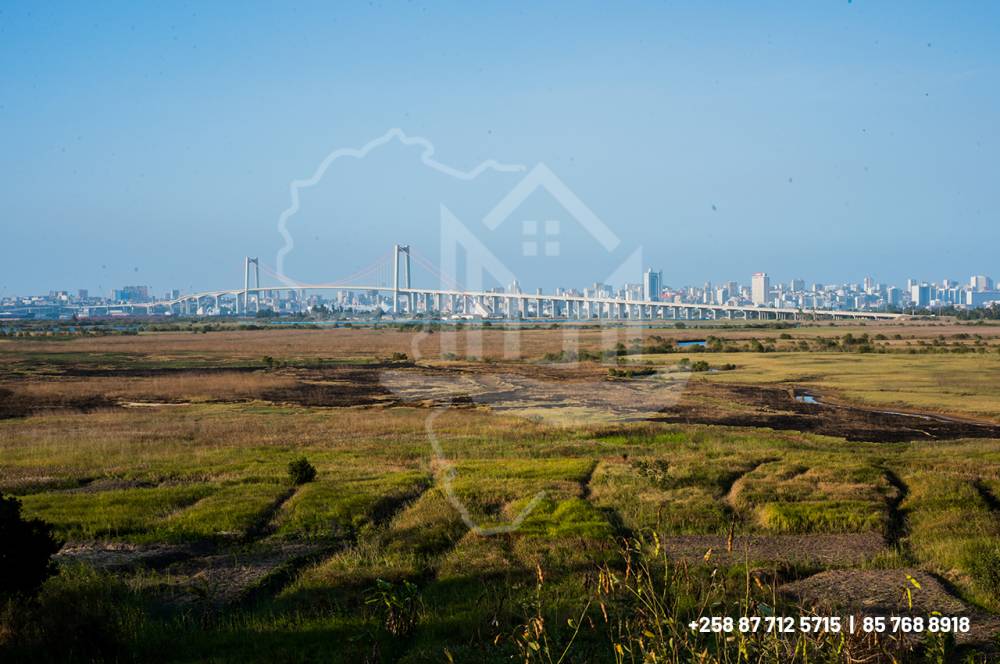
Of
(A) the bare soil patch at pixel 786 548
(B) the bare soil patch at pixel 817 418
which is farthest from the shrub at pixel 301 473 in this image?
(B) the bare soil patch at pixel 817 418

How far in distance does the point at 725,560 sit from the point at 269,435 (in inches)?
566

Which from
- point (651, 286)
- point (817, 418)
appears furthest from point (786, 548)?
point (651, 286)

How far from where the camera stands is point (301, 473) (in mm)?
14711

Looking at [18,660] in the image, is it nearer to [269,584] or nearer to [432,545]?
[269,584]

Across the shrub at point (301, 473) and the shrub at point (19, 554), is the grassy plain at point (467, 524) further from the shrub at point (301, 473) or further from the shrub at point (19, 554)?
the shrub at point (19, 554)

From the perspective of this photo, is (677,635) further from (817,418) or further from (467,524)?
(817,418)

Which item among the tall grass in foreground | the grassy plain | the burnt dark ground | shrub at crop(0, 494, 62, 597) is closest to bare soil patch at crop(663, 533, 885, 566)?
the grassy plain

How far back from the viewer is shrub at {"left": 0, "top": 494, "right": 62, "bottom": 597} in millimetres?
6836

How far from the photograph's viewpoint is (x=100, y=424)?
75.8 ft

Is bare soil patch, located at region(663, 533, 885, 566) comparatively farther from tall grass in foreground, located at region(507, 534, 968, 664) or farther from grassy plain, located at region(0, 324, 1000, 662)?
tall grass in foreground, located at region(507, 534, 968, 664)

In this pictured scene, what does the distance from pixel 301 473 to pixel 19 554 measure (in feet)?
25.8

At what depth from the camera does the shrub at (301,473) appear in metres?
14.6

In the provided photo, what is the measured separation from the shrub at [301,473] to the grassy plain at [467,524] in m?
0.27

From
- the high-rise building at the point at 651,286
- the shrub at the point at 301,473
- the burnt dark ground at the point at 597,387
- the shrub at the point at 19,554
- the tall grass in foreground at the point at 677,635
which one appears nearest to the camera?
the tall grass in foreground at the point at 677,635
